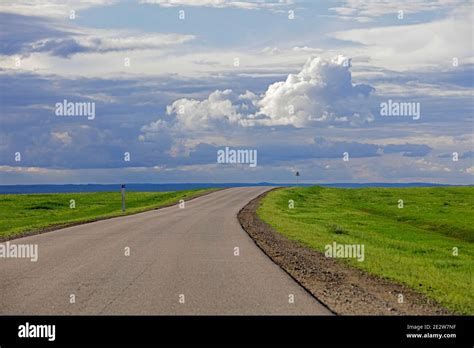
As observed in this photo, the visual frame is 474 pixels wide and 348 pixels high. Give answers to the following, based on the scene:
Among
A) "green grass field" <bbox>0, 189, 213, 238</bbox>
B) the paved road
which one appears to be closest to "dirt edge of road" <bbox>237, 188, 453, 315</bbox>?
the paved road

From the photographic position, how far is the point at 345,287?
1468cm

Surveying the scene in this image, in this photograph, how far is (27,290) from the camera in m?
13.6

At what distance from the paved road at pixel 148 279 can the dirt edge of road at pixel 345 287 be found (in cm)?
39

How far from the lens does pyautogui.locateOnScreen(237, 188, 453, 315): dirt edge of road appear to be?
12094mm

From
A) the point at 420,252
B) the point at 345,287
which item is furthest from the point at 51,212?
the point at 345,287

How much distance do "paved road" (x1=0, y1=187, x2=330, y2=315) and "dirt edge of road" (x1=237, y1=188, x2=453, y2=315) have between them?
1.26 feet

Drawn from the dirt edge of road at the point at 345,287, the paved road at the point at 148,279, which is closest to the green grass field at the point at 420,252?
the dirt edge of road at the point at 345,287

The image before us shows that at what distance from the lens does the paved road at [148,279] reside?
11.8m

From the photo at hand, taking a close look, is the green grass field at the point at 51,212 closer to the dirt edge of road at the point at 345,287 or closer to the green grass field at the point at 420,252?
the green grass field at the point at 420,252
